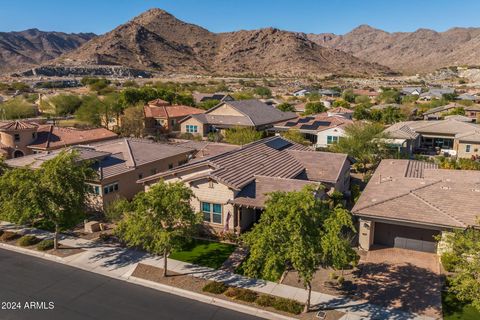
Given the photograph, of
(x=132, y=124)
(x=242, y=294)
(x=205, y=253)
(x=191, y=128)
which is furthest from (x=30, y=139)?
(x=242, y=294)

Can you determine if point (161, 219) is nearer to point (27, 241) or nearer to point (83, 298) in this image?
point (83, 298)

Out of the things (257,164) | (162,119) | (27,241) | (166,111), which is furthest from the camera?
(166,111)

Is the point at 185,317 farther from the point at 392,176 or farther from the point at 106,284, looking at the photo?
the point at 392,176

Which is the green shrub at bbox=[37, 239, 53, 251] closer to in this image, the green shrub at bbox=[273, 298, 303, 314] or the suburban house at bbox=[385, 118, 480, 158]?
the green shrub at bbox=[273, 298, 303, 314]

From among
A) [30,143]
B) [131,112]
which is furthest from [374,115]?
[30,143]

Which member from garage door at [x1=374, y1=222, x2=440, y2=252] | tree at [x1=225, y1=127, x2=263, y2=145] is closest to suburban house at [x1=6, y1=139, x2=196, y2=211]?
tree at [x1=225, y1=127, x2=263, y2=145]

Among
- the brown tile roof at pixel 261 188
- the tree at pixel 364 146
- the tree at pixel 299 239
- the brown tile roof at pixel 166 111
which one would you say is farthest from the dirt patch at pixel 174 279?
the brown tile roof at pixel 166 111
